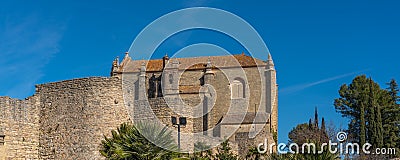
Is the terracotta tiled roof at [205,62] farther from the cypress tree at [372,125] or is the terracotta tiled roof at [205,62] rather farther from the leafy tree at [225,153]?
the leafy tree at [225,153]

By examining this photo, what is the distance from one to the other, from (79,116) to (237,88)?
85.4 feet

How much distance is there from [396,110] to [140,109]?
2803 cm

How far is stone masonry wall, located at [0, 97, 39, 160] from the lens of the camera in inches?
1016

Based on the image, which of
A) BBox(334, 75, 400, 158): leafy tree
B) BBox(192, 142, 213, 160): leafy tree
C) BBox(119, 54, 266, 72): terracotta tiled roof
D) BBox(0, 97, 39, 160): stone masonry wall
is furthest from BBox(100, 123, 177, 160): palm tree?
BBox(119, 54, 266, 72): terracotta tiled roof

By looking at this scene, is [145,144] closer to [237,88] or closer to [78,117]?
[78,117]

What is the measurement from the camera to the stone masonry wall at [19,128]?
25.8 m

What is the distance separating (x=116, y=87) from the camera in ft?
92.0

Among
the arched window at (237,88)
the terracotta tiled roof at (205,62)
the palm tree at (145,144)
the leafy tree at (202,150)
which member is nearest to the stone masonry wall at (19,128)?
the palm tree at (145,144)

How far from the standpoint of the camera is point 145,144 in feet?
70.8

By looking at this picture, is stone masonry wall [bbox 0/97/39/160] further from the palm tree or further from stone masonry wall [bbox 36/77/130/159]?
the palm tree

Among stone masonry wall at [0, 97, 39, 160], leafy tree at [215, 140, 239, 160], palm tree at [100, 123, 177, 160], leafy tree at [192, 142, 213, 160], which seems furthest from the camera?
leafy tree at [215, 140, 239, 160]

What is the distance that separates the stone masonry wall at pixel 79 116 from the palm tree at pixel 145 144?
5.05m

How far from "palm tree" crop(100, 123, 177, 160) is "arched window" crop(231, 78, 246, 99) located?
2928 centimetres

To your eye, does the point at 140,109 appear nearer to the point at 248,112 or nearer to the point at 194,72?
the point at 248,112
